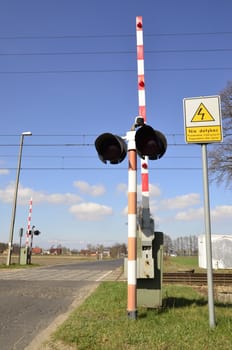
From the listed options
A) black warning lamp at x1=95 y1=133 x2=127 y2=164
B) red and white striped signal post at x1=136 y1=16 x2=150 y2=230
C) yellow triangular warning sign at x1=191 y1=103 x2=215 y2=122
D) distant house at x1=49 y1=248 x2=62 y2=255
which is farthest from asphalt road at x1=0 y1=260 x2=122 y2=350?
distant house at x1=49 y1=248 x2=62 y2=255

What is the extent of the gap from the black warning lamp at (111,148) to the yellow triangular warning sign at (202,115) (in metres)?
1.31

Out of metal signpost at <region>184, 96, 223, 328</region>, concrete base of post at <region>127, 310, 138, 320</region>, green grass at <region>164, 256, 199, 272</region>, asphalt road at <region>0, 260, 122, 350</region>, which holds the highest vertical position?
metal signpost at <region>184, 96, 223, 328</region>

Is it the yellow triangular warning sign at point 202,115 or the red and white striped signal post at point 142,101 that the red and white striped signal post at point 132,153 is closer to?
the red and white striped signal post at point 142,101

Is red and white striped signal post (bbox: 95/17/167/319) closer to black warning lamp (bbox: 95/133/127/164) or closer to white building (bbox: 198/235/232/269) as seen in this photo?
black warning lamp (bbox: 95/133/127/164)

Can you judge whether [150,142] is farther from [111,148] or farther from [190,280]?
[190,280]

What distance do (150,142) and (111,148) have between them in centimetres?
69

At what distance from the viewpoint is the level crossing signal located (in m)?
6.13

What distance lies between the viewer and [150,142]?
6.18 metres

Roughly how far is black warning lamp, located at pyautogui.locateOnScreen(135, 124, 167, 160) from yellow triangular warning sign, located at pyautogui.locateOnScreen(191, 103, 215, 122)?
68cm

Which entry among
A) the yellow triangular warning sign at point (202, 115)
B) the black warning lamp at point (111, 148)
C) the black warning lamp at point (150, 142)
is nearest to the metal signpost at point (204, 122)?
the yellow triangular warning sign at point (202, 115)

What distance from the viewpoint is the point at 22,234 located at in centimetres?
3166

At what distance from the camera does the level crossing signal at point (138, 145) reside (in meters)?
6.13

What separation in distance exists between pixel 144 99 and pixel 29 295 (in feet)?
22.0

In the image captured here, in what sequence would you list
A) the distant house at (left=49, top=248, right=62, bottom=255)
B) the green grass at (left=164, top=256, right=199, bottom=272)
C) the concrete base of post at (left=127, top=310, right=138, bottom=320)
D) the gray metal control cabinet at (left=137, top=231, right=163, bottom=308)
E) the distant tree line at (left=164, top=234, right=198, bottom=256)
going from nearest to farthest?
1. the concrete base of post at (left=127, top=310, right=138, bottom=320)
2. the gray metal control cabinet at (left=137, top=231, right=163, bottom=308)
3. the green grass at (left=164, top=256, right=199, bottom=272)
4. the distant house at (left=49, top=248, right=62, bottom=255)
5. the distant tree line at (left=164, top=234, right=198, bottom=256)
